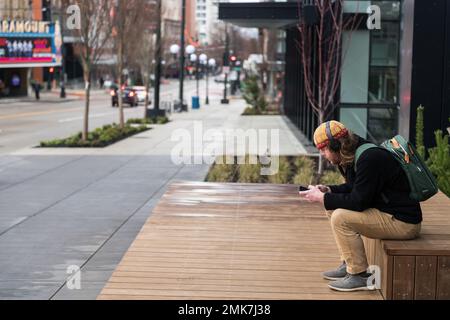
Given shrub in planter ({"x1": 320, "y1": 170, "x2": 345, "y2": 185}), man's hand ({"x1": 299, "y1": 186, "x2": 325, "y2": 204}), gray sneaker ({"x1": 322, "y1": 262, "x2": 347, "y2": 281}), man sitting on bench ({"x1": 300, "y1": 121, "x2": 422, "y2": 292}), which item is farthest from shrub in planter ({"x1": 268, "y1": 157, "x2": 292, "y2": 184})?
man sitting on bench ({"x1": 300, "y1": 121, "x2": 422, "y2": 292})

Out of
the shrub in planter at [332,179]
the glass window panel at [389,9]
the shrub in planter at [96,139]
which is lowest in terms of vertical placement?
the shrub in planter at [96,139]

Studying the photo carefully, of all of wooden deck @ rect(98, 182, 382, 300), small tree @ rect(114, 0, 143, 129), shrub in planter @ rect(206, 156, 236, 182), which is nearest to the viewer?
wooden deck @ rect(98, 182, 382, 300)

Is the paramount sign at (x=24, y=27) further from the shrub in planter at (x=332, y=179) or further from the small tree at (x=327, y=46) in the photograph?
the shrub in planter at (x=332, y=179)

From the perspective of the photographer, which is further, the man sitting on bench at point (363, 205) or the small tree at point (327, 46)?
the small tree at point (327, 46)

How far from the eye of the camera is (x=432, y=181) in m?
5.21

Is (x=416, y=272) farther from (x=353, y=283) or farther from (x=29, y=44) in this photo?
(x=29, y=44)

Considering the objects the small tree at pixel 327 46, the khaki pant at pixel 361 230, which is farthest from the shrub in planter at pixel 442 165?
the khaki pant at pixel 361 230

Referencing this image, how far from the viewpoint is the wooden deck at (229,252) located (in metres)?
5.26

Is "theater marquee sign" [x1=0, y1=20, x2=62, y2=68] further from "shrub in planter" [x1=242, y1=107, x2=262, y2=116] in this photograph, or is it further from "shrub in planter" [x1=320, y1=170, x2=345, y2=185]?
"shrub in planter" [x1=320, y1=170, x2=345, y2=185]

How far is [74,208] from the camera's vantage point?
11.1 m

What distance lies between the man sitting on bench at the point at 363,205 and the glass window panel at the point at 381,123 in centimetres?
1329

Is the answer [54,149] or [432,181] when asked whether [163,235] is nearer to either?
[432,181]

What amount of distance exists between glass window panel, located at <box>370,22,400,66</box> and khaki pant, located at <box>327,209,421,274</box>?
539 inches

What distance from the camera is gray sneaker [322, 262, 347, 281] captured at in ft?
18.0
